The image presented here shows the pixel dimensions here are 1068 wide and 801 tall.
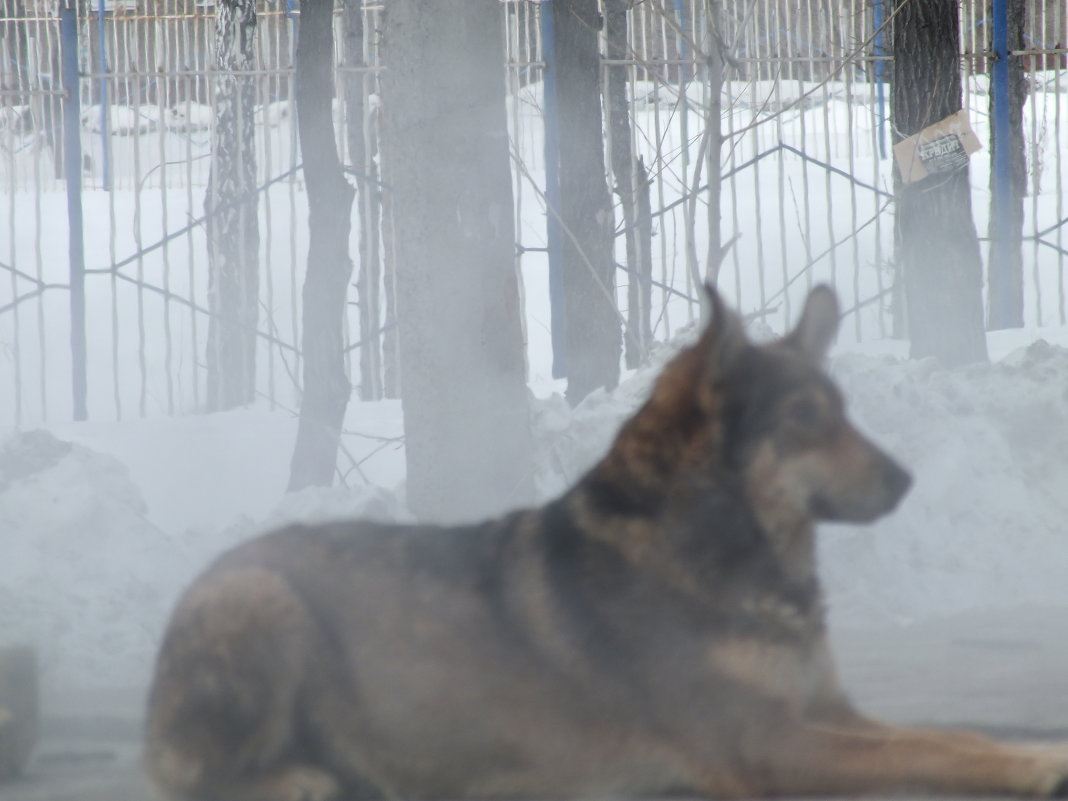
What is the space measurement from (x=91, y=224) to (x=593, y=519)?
1252cm

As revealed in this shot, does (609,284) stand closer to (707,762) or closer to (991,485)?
(991,485)

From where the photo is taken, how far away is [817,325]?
12.6ft

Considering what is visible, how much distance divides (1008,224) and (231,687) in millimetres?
10559

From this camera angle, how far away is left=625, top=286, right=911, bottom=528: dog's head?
3.43m

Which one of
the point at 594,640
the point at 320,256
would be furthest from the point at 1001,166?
the point at 594,640

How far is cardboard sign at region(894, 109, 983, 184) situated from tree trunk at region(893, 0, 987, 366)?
0.26ft

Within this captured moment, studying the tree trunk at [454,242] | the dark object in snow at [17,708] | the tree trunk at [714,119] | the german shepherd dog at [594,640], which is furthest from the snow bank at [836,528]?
the german shepherd dog at [594,640]

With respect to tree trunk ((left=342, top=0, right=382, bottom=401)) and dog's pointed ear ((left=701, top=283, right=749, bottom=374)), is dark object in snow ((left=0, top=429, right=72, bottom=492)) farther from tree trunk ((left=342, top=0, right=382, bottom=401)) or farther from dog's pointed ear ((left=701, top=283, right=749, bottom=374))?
tree trunk ((left=342, top=0, right=382, bottom=401))

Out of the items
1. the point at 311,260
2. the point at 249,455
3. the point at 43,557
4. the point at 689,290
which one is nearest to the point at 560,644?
the point at 43,557

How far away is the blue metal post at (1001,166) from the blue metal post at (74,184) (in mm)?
7862

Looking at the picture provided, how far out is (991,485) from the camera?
6848 mm

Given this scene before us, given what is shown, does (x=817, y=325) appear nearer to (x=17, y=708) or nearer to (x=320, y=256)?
(x=17, y=708)

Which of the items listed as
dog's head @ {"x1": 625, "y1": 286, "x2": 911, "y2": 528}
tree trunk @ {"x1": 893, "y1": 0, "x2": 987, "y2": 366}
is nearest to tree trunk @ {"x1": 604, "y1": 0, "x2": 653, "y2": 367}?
tree trunk @ {"x1": 893, "y1": 0, "x2": 987, "y2": 366}

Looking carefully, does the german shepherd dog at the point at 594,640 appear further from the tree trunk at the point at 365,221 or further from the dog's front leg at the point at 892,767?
the tree trunk at the point at 365,221
